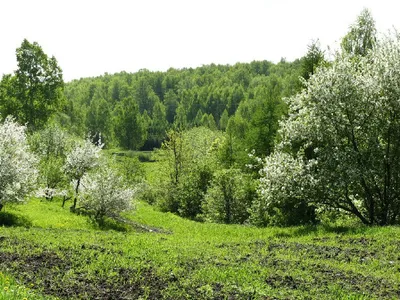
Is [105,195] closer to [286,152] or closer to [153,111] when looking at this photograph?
[286,152]

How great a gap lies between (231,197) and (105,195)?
12937mm

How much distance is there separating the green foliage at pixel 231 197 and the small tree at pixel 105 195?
993 centimetres

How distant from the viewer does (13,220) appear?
24.5 meters

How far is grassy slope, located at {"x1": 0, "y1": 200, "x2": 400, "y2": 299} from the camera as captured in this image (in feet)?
35.4

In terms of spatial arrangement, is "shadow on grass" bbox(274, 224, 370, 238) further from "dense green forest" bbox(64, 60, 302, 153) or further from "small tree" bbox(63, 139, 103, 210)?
"dense green forest" bbox(64, 60, 302, 153)

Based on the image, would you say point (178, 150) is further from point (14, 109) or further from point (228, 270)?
point (228, 270)

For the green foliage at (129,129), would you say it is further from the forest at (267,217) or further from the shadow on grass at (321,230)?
the shadow on grass at (321,230)

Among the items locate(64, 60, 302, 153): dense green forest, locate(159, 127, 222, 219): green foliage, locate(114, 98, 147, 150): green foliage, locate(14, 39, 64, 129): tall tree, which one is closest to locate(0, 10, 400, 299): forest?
locate(159, 127, 222, 219): green foliage

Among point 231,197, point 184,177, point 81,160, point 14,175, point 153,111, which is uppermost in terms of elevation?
point 153,111

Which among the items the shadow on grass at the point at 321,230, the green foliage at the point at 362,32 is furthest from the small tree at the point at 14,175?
the green foliage at the point at 362,32

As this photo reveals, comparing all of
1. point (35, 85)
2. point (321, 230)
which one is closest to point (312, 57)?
point (321, 230)

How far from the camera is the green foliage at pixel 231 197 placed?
119 feet

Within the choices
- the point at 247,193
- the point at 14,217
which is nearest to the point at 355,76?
the point at 247,193

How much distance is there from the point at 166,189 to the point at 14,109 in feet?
104
